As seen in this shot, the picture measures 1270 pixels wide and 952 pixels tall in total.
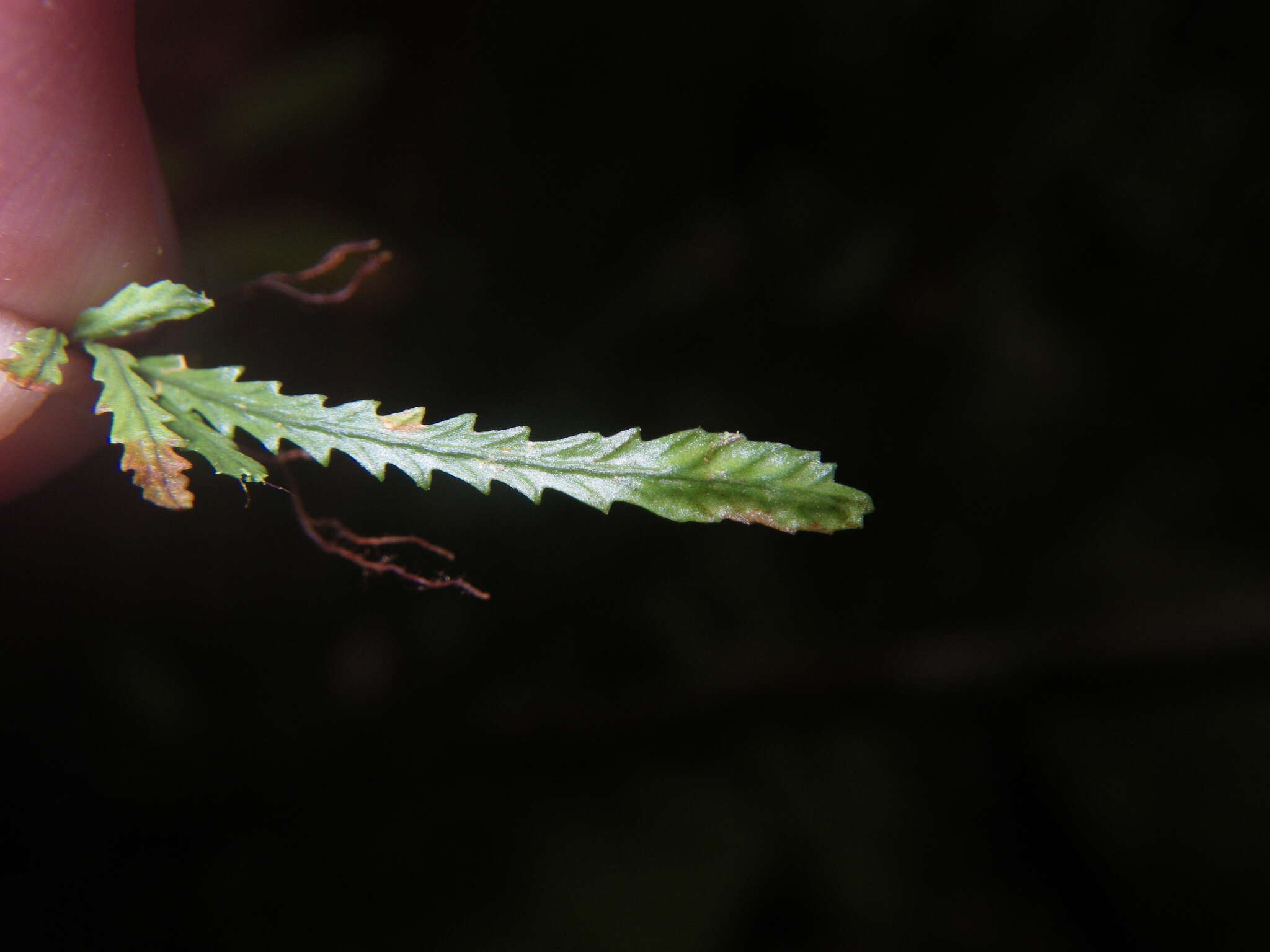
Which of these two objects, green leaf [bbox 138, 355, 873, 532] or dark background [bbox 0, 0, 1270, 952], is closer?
green leaf [bbox 138, 355, 873, 532]

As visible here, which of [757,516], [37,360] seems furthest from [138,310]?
[757,516]

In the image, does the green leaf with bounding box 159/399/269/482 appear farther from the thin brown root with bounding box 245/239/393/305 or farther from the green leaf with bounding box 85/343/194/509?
the thin brown root with bounding box 245/239/393/305

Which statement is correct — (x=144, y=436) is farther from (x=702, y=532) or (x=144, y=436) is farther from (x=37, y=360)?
(x=702, y=532)

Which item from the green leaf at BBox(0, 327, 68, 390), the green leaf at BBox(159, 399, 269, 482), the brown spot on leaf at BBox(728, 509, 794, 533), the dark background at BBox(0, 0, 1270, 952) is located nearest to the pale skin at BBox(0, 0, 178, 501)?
the green leaf at BBox(0, 327, 68, 390)

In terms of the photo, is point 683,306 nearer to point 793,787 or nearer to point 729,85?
point 729,85

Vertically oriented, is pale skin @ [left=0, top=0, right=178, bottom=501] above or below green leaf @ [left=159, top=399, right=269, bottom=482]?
above

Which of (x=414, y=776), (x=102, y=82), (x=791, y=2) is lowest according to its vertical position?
(x=414, y=776)

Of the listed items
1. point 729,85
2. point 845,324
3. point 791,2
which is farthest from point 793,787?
point 791,2
